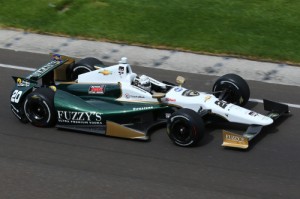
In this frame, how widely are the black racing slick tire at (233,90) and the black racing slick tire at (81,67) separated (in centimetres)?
219

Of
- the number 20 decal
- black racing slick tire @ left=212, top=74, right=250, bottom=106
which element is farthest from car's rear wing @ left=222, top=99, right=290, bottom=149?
the number 20 decal

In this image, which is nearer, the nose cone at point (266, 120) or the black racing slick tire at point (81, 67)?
the nose cone at point (266, 120)

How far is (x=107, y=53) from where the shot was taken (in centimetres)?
1319

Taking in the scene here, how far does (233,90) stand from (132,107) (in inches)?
70.5

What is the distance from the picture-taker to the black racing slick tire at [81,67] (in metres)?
10.7

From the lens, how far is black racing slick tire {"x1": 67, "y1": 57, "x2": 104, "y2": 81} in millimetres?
10711

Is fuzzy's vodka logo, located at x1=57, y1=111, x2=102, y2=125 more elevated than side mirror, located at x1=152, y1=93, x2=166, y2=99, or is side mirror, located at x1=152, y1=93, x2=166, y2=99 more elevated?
side mirror, located at x1=152, y1=93, x2=166, y2=99

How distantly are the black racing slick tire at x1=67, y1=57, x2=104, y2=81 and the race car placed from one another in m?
0.54

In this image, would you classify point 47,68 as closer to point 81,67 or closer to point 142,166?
point 81,67

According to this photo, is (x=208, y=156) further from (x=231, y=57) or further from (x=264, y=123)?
(x=231, y=57)

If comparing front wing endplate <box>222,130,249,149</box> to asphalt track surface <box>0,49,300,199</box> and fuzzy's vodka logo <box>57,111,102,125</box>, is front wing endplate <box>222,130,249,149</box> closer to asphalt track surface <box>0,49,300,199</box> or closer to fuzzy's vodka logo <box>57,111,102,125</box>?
asphalt track surface <box>0,49,300,199</box>

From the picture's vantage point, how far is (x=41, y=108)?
31.7 feet

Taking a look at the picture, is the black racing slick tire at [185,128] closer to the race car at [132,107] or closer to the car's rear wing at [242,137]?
the race car at [132,107]

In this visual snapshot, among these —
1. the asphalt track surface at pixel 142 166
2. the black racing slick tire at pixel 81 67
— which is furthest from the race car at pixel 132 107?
the black racing slick tire at pixel 81 67
